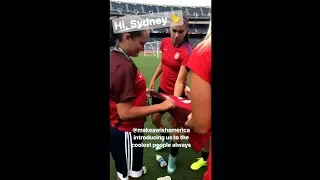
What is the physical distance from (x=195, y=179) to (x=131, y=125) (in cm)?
60

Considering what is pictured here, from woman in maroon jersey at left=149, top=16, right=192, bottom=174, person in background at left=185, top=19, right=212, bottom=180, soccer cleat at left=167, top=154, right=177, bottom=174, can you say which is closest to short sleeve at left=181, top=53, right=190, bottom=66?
woman in maroon jersey at left=149, top=16, right=192, bottom=174

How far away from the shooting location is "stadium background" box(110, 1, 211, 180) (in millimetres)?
1538

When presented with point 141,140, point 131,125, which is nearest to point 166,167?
point 141,140

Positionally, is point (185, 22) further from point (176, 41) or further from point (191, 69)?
point (191, 69)

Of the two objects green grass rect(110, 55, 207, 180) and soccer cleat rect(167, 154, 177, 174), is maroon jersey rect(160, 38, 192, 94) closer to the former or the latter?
green grass rect(110, 55, 207, 180)

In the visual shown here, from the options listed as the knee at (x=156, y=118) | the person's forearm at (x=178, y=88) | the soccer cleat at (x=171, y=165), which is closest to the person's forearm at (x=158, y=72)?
the person's forearm at (x=178, y=88)

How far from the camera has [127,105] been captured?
1479 millimetres

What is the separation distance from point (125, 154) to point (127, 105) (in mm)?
333

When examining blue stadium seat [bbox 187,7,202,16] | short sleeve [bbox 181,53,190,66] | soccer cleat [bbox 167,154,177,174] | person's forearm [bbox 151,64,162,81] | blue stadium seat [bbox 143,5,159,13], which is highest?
blue stadium seat [bbox 143,5,159,13]

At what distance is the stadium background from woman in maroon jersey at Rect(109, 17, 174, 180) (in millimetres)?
62

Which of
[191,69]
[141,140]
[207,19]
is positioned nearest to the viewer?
[191,69]

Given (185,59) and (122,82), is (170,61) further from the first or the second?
(122,82)

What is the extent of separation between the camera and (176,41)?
Result: 5.39ft

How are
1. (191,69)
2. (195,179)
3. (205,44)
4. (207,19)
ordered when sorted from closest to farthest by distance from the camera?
(191,69) → (205,44) → (207,19) → (195,179)
